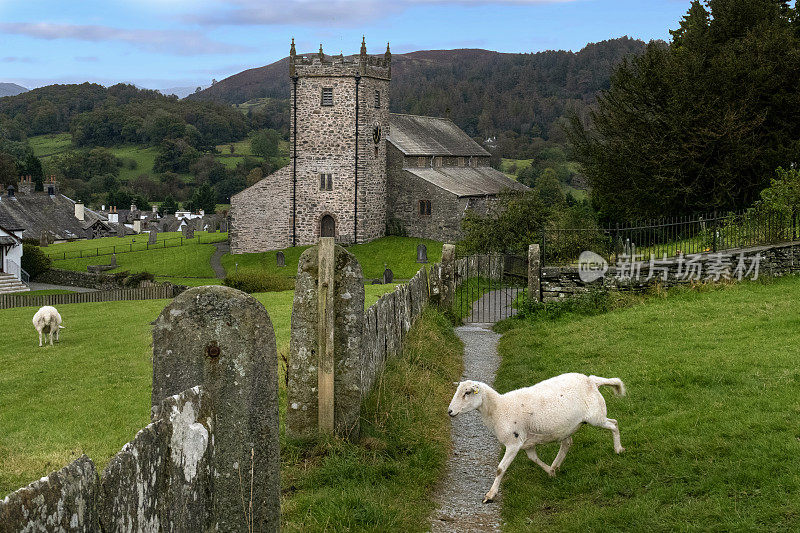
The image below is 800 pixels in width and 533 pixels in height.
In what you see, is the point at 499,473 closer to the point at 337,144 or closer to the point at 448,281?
the point at 448,281

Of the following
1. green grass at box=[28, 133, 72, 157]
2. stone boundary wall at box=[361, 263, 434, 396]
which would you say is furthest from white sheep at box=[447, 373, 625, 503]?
green grass at box=[28, 133, 72, 157]

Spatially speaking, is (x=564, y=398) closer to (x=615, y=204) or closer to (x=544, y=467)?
(x=544, y=467)

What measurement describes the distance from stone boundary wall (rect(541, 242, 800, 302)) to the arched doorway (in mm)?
35828

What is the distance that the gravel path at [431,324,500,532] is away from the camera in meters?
7.18

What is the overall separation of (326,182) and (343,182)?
121cm

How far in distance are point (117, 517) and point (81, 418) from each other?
864 cm

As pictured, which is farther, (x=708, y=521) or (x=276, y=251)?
(x=276, y=251)

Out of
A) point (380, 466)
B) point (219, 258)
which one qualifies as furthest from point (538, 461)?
point (219, 258)

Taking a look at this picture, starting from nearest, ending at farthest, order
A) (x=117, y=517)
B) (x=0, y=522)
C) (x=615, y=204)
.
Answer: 1. (x=0, y=522)
2. (x=117, y=517)
3. (x=615, y=204)

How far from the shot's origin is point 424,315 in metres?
17.2

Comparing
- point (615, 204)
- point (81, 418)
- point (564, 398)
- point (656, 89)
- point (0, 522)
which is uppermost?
point (656, 89)

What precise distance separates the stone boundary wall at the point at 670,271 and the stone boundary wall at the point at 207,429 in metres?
14.7

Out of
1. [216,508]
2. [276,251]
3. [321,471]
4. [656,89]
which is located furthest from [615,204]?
[216,508]

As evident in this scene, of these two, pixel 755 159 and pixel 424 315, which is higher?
pixel 755 159
